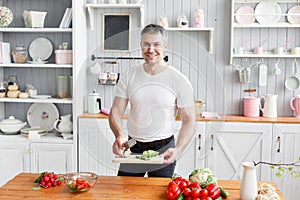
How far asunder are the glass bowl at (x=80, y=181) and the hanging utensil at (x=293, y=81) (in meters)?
2.28

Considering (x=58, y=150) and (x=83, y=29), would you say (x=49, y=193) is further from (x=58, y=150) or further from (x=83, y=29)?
(x=83, y=29)

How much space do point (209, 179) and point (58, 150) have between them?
6.44ft

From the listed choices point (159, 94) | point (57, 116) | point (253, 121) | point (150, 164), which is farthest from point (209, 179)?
point (57, 116)

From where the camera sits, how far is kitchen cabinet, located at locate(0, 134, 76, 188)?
380cm

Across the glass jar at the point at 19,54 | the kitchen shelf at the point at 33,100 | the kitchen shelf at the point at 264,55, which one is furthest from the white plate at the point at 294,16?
the glass jar at the point at 19,54

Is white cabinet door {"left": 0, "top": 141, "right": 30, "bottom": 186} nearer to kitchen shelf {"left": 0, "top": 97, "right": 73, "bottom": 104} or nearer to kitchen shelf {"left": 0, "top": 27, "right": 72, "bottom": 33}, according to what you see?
kitchen shelf {"left": 0, "top": 97, "right": 73, "bottom": 104}

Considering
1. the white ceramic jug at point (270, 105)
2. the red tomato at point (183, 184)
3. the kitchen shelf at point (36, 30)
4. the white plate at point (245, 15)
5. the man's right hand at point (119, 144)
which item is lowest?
the red tomato at point (183, 184)

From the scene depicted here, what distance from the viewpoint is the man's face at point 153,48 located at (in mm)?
1996

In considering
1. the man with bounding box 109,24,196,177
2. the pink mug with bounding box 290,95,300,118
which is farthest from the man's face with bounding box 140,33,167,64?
the pink mug with bounding box 290,95,300,118

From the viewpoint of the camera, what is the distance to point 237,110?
3.96 meters

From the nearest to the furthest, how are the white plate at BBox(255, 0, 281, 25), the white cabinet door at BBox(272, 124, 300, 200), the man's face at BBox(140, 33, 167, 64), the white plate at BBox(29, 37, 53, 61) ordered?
the man's face at BBox(140, 33, 167, 64), the white cabinet door at BBox(272, 124, 300, 200), the white plate at BBox(255, 0, 281, 25), the white plate at BBox(29, 37, 53, 61)

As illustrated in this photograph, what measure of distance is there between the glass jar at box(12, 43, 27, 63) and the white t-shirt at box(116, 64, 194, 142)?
2.10 meters

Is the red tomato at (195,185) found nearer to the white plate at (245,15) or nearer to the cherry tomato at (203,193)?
the cherry tomato at (203,193)

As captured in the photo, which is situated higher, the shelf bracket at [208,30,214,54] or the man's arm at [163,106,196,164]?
the shelf bracket at [208,30,214,54]
